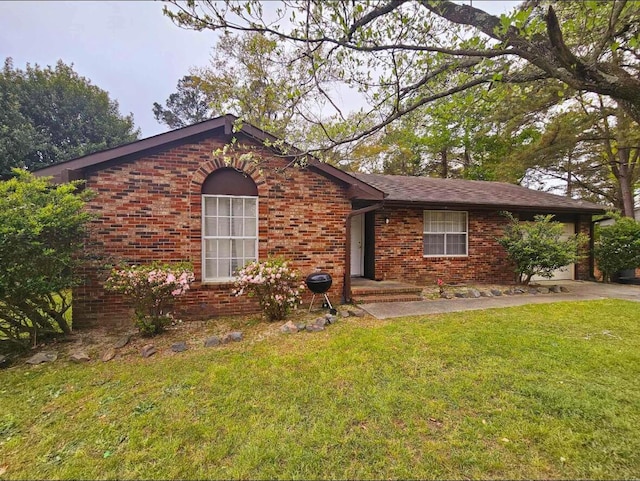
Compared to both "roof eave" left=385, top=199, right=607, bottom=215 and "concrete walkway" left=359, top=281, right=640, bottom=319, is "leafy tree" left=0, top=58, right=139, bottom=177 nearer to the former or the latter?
"roof eave" left=385, top=199, right=607, bottom=215

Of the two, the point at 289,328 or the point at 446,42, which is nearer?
the point at 446,42

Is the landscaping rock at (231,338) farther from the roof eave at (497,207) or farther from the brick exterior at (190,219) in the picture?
the roof eave at (497,207)

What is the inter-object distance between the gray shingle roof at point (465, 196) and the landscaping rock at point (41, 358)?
7547 mm

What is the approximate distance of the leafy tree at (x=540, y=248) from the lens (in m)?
8.31

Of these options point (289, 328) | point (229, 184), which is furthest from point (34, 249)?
point (289, 328)

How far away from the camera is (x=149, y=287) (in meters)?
4.74

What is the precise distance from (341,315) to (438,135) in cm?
1822

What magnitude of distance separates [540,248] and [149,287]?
10.1m

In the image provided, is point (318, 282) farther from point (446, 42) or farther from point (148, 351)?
point (446, 42)

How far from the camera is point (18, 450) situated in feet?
7.89

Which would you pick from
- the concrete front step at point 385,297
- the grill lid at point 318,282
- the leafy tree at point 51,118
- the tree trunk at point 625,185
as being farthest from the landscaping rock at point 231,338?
the tree trunk at point 625,185

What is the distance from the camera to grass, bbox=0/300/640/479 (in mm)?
2199

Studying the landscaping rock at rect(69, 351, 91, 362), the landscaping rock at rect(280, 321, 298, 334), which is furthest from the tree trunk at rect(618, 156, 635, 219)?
the landscaping rock at rect(69, 351, 91, 362)

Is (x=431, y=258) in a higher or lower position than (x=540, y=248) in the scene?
lower
